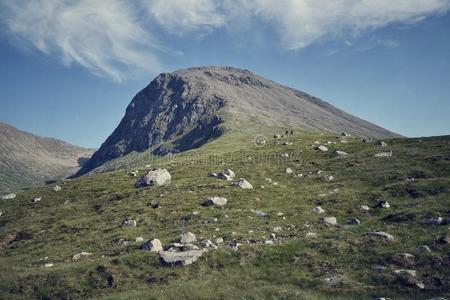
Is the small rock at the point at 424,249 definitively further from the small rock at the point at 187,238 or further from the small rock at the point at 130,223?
the small rock at the point at 130,223

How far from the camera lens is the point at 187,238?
98.5 feet

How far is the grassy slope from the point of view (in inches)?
854

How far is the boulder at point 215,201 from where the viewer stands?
135ft

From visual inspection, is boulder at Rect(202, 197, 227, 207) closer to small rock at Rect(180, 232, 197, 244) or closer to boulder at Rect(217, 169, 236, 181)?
small rock at Rect(180, 232, 197, 244)

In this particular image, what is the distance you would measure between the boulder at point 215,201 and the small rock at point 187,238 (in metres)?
10.6

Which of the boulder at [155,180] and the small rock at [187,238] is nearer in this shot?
the small rock at [187,238]

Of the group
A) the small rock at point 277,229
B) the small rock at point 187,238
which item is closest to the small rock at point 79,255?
the small rock at point 187,238

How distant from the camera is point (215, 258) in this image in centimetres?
2552

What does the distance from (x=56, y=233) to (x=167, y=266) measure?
70.0ft

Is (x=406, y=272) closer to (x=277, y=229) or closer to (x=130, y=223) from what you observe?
(x=277, y=229)

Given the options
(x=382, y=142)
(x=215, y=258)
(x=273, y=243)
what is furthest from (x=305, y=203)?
(x=382, y=142)

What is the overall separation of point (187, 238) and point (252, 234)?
16.9ft

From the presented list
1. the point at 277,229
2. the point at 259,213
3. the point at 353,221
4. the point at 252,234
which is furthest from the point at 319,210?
the point at 252,234

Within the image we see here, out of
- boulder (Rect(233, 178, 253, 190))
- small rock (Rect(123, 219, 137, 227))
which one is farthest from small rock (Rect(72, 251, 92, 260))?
boulder (Rect(233, 178, 253, 190))
